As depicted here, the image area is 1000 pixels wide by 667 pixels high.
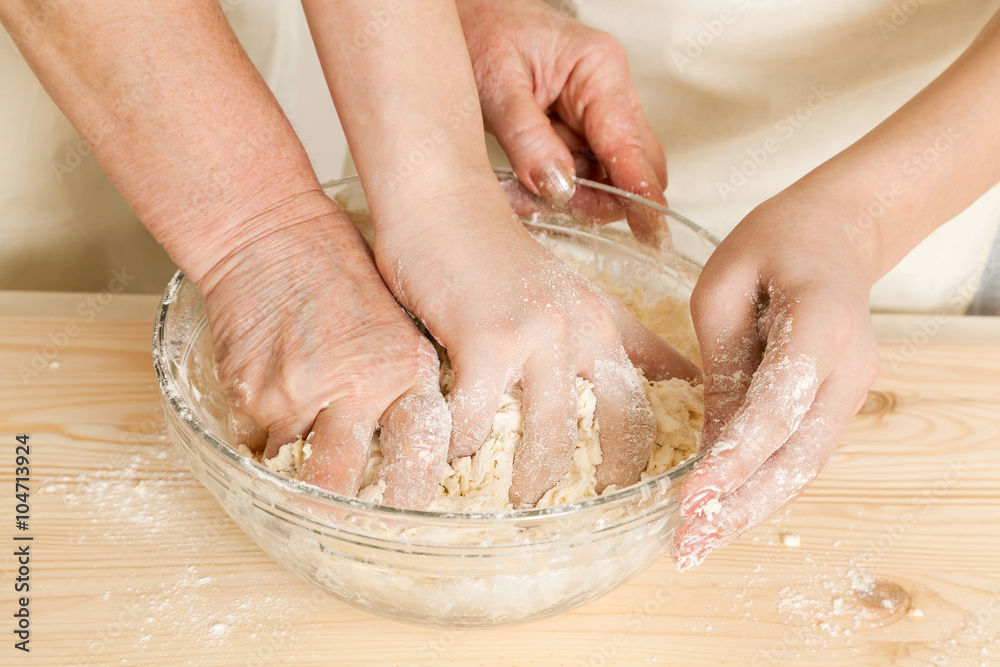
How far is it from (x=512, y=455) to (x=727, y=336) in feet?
0.63

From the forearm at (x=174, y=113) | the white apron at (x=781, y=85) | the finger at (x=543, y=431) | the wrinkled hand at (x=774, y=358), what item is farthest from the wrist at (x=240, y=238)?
the white apron at (x=781, y=85)

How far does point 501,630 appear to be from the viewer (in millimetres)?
642

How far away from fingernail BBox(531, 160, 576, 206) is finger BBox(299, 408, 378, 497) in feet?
1.20

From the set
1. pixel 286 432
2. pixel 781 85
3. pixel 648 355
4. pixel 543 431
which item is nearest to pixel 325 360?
pixel 286 432

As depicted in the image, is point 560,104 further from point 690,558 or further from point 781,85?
point 690,558

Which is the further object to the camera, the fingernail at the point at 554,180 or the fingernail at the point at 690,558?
the fingernail at the point at 554,180

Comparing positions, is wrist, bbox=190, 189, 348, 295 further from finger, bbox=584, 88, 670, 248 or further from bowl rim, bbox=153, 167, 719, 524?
finger, bbox=584, 88, 670, 248

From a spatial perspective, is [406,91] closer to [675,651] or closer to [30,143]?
[675,651]

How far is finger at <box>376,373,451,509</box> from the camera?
0.60m

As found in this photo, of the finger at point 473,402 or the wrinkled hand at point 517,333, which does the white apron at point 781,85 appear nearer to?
the wrinkled hand at point 517,333

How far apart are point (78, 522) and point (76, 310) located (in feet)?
1.12

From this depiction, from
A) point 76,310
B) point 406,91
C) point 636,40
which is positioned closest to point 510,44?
point 636,40

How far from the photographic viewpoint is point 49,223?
1.17m

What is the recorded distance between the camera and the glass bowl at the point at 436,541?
1.69ft
